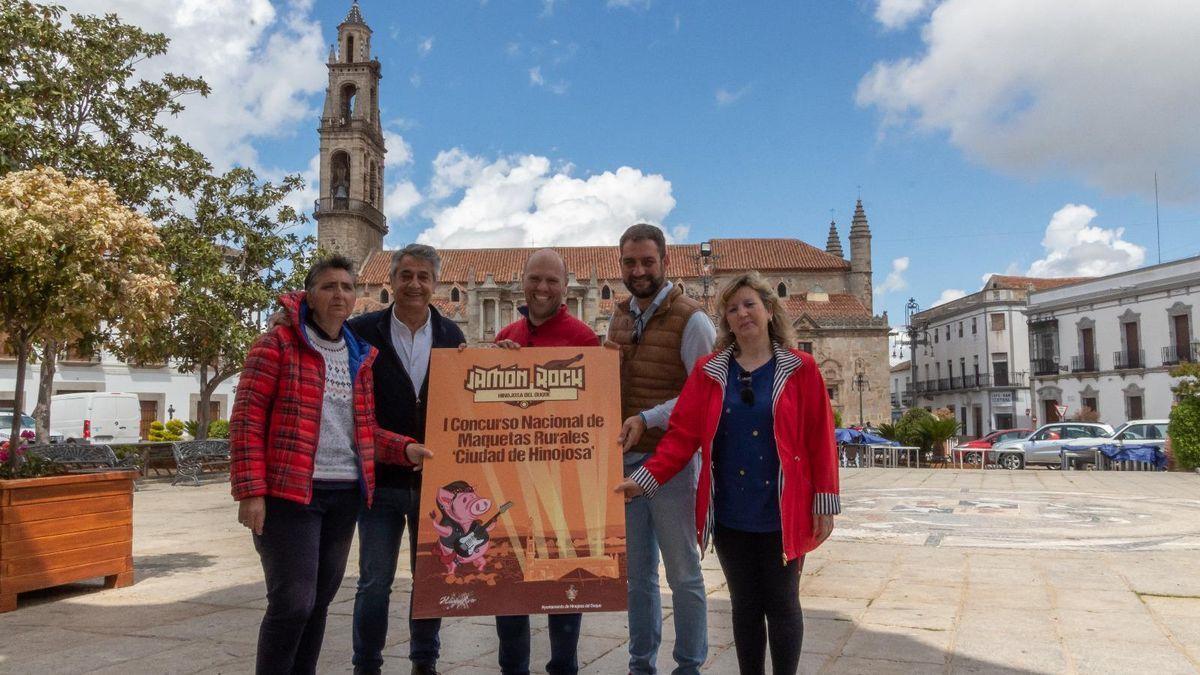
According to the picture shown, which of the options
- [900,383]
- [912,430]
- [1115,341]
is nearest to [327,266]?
[912,430]

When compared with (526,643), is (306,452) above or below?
above

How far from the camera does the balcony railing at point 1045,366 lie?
4173 centimetres

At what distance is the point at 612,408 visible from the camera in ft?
10.2

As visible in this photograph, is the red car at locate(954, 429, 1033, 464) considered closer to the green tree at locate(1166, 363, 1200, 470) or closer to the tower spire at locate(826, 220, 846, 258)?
the green tree at locate(1166, 363, 1200, 470)

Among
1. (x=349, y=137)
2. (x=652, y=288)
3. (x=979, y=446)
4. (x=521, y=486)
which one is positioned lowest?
(x=979, y=446)

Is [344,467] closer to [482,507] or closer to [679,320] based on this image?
[482,507]

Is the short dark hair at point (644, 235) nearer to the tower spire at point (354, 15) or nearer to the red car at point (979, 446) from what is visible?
the red car at point (979, 446)

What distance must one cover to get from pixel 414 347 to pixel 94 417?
25161 millimetres

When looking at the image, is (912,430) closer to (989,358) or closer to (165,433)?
(165,433)

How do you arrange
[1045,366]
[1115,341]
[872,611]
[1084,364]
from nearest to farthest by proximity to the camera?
[872,611], [1115,341], [1084,364], [1045,366]

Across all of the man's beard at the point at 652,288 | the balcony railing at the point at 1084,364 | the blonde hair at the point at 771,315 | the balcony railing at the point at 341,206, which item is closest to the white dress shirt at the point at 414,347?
the man's beard at the point at 652,288

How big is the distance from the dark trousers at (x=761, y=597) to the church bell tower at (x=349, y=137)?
5437 centimetres

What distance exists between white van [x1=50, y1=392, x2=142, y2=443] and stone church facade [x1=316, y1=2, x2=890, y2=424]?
27591 millimetres

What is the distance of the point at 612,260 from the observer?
59125mm
